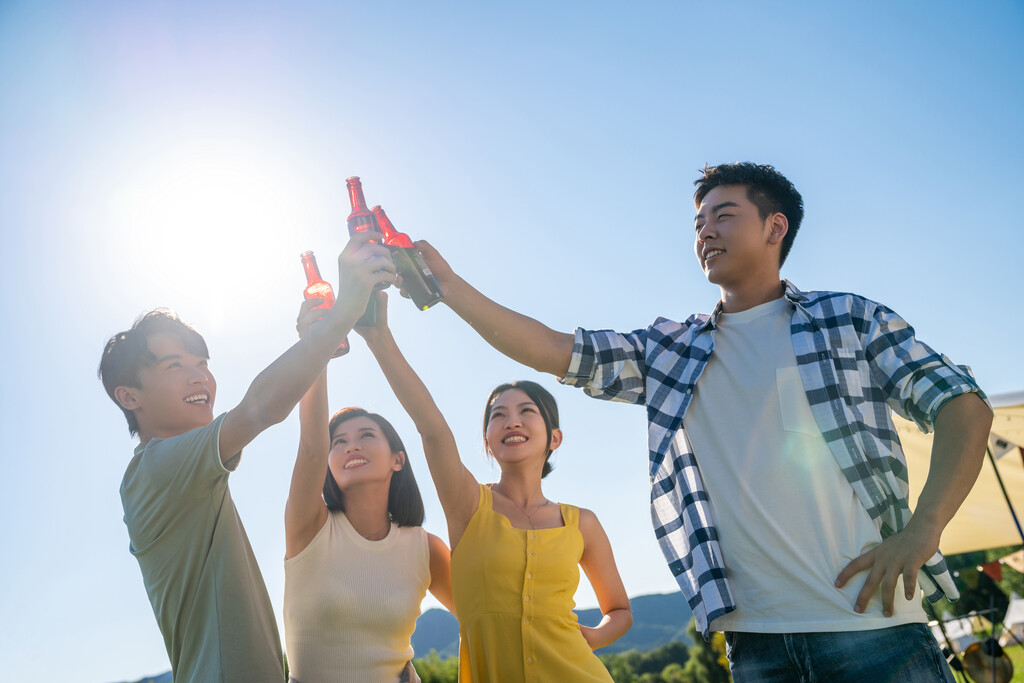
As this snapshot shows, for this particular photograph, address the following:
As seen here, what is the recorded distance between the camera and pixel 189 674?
221 centimetres

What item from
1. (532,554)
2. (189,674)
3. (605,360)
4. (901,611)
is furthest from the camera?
(532,554)

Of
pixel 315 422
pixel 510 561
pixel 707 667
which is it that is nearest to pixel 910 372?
pixel 510 561

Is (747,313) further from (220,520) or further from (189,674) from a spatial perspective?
(189,674)

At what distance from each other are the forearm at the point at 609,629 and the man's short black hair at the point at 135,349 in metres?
2.03

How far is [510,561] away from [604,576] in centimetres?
73

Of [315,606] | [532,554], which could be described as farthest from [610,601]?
[315,606]

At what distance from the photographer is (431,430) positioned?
280 cm

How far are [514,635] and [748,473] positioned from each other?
1120 millimetres

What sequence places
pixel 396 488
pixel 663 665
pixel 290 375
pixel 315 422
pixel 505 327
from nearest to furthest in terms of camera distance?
pixel 290 375, pixel 505 327, pixel 315 422, pixel 396 488, pixel 663 665

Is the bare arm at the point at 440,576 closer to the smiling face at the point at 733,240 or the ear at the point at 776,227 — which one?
the smiling face at the point at 733,240

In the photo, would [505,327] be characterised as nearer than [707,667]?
Yes

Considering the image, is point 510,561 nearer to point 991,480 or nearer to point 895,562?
point 895,562

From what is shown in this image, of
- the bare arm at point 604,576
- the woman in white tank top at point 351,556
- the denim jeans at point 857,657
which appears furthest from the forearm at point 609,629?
the denim jeans at point 857,657

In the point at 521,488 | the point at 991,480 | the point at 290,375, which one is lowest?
the point at 991,480
